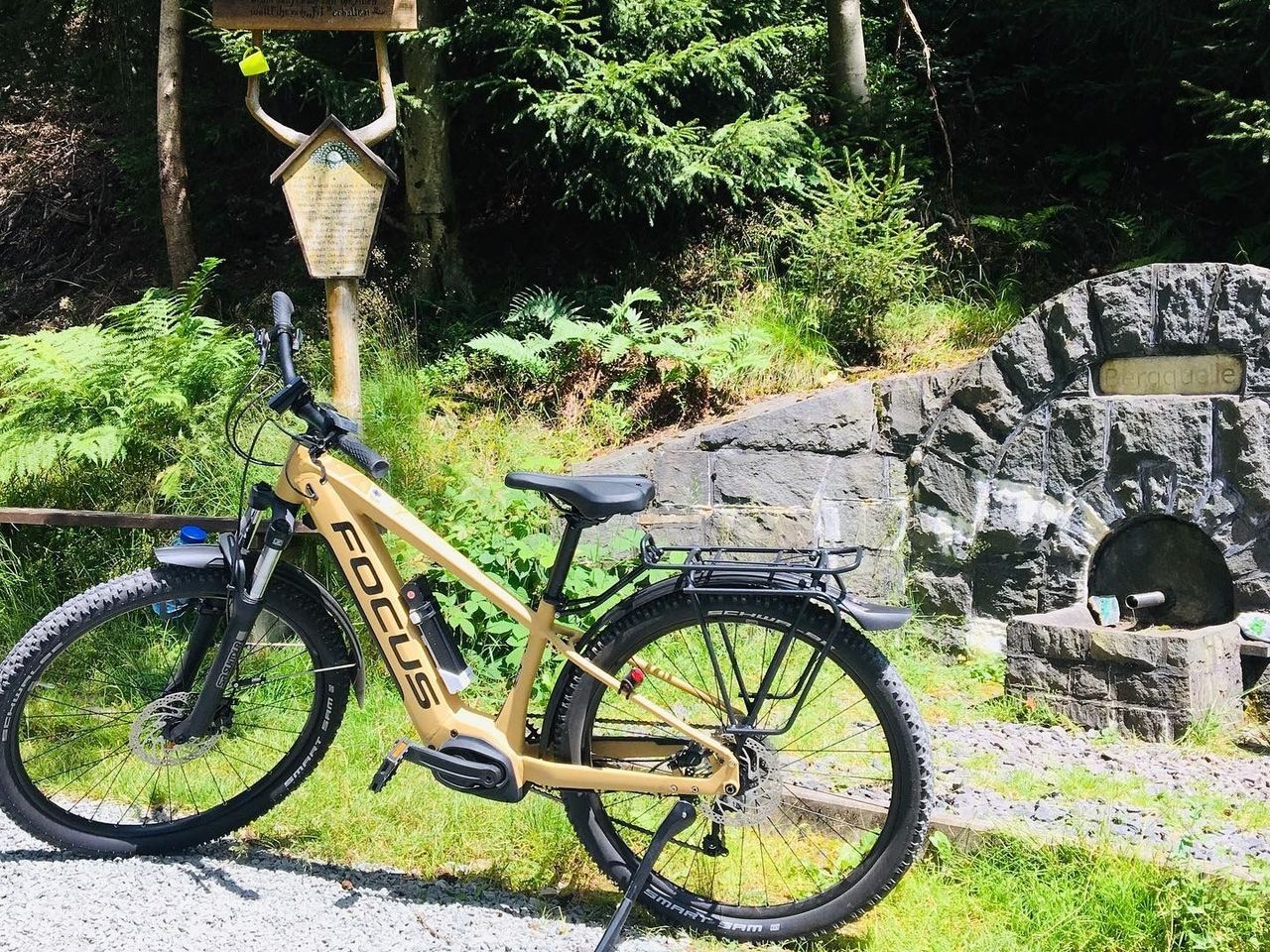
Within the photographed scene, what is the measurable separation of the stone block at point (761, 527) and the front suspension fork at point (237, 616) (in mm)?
2678

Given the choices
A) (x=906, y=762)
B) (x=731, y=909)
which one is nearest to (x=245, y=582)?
(x=731, y=909)

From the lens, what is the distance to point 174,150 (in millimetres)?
7559

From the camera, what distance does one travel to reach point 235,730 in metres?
3.60

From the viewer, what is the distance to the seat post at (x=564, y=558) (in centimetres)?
292

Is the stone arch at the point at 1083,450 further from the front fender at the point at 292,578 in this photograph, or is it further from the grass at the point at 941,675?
the front fender at the point at 292,578

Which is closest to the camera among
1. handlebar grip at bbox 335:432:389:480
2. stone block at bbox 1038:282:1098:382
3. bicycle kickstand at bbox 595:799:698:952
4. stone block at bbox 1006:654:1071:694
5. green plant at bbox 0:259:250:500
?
bicycle kickstand at bbox 595:799:698:952

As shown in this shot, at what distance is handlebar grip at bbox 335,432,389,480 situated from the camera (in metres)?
2.92

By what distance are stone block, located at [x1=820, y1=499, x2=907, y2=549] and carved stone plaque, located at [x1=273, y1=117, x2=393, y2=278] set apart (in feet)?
8.21

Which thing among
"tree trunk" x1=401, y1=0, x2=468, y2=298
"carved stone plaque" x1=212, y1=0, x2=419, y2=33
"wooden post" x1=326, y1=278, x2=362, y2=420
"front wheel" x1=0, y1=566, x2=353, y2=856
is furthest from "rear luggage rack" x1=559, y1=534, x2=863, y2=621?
"tree trunk" x1=401, y1=0, x2=468, y2=298

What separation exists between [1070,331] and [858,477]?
117cm

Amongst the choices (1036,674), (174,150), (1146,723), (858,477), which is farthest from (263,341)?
(174,150)

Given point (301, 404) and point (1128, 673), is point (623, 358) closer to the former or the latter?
point (1128, 673)

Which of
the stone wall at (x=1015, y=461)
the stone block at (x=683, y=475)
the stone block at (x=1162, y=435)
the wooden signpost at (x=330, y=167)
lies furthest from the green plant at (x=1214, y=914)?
the wooden signpost at (x=330, y=167)

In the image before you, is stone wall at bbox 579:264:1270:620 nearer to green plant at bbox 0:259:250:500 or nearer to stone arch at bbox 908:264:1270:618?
stone arch at bbox 908:264:1270:618
